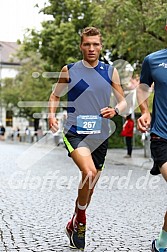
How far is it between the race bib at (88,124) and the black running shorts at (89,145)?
2.6 inches

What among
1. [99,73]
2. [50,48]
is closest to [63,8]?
[50,48]

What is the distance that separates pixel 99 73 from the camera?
5.41 metres

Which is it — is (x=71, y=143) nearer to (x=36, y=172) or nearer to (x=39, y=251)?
(x=39, y=251)

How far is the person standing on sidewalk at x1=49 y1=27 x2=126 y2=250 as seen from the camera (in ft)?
17.5

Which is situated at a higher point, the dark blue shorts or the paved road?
the dark blue shorts

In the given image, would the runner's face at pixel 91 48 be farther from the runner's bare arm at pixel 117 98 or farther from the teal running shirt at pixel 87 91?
the runner's bare arm at pixel 117 98

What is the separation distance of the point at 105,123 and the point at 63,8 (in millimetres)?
29271

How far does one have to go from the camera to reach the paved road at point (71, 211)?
564 centimetres

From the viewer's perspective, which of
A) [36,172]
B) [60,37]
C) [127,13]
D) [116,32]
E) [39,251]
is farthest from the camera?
[60,37]

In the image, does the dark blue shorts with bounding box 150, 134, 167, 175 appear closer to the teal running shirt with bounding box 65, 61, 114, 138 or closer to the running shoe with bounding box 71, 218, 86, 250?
the teal running shirt with bounding box 65, 61, 114, 138

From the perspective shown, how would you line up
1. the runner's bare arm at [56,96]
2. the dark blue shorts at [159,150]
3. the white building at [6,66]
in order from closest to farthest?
the dark blue shorts at [159,150], the runner's bare arm at [56,96], the white building at [6,66]

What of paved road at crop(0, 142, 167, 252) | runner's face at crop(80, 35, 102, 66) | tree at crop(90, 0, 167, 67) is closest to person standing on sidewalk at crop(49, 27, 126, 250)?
runner's face at crop(80, 35, 102, 66)

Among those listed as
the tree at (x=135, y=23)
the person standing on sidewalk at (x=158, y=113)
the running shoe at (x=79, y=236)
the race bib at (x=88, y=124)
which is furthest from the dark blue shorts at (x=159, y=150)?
the tree at (x=135, y=23)

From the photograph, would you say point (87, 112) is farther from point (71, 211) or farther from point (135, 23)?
point (135, 23)
